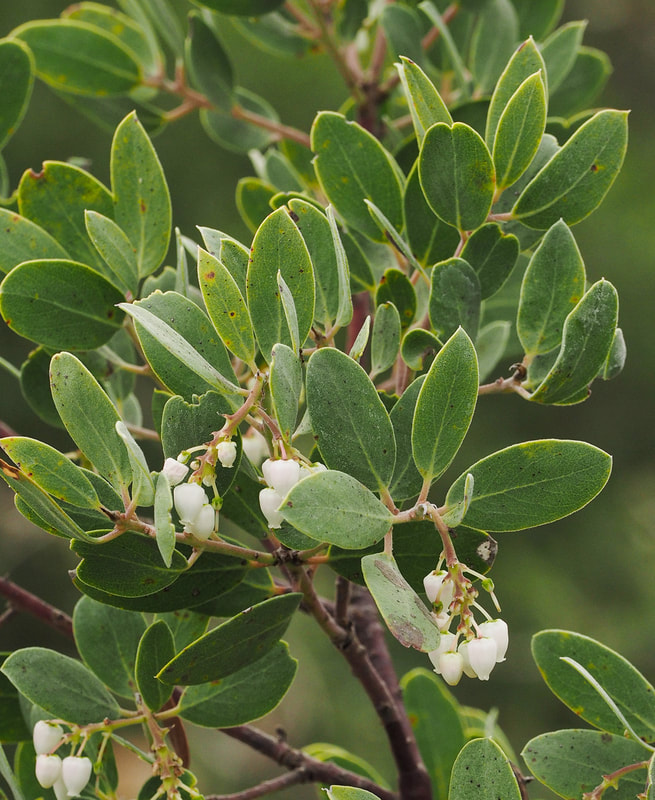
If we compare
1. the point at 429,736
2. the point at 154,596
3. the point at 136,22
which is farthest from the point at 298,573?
the point at 136,22

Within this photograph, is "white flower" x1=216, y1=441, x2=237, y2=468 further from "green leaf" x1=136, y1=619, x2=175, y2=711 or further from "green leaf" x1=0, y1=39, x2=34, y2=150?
"green leaf" x1=0, y1=39, x2=34, y2=150

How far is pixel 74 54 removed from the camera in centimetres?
78

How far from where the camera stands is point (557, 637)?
478 mm

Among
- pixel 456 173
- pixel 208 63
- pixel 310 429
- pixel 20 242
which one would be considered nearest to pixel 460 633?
pixel 310 429

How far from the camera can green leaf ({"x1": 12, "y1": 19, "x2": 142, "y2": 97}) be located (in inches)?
30.4

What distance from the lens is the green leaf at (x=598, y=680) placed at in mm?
464

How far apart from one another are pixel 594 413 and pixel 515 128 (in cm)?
366

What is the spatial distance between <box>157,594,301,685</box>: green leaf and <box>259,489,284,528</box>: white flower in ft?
0.16

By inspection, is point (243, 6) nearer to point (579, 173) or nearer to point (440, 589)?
point (579, 173)

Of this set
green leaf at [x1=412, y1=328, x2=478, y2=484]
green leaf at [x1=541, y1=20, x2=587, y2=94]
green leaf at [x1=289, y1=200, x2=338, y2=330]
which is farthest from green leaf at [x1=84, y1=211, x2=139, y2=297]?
green leaf at [x1=541, y1=20, x2=587, y2=94]

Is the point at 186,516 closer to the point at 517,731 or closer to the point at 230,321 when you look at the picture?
the point at 230,321

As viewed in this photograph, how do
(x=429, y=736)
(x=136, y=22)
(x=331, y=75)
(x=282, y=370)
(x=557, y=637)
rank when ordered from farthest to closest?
(x=331, y=75) < (x=136, y=22) < (x=429, y=736) < (x=557, y=637) < (x=282, y=370)

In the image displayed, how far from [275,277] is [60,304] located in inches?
6.6

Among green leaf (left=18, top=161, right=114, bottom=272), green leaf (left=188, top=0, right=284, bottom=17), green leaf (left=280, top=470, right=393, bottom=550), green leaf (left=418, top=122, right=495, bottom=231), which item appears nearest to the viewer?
green leaf (left=280, top=470, right=393, bottom=550)
